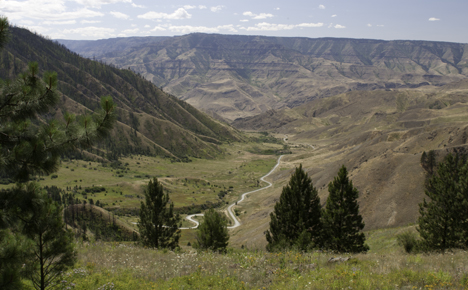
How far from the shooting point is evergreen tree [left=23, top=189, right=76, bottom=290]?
10383 mm

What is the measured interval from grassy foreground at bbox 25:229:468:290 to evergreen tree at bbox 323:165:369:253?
43.4 ft

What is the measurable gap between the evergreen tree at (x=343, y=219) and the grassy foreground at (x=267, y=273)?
13216 mm

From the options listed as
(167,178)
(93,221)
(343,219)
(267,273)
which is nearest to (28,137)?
(267,273)

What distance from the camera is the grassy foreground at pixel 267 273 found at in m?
11.9

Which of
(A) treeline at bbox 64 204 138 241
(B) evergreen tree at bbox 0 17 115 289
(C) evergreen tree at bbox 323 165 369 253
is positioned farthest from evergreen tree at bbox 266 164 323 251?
(A) treeline at bbox 64 204 138 241

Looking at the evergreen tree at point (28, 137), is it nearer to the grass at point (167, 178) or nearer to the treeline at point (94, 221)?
the treeline at point (94, 221)

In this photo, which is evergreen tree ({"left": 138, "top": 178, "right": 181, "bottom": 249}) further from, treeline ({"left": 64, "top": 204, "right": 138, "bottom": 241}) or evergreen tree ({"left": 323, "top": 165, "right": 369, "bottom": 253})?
treeline ({"left": 64, "top": 204, "right": 138, "bottom": 241})

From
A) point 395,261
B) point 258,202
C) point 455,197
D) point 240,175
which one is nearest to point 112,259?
point 395,261

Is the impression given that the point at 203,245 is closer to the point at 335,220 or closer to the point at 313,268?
the point at 335,220

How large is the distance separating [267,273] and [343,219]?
18.1 meters

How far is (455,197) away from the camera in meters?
23.8

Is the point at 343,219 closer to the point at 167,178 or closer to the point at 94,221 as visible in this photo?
the point at 94,221

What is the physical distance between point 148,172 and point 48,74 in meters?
148

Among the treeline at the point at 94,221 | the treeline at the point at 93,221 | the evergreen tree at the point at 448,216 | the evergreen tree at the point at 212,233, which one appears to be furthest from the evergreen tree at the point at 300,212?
the treeline at the point at 94,221
